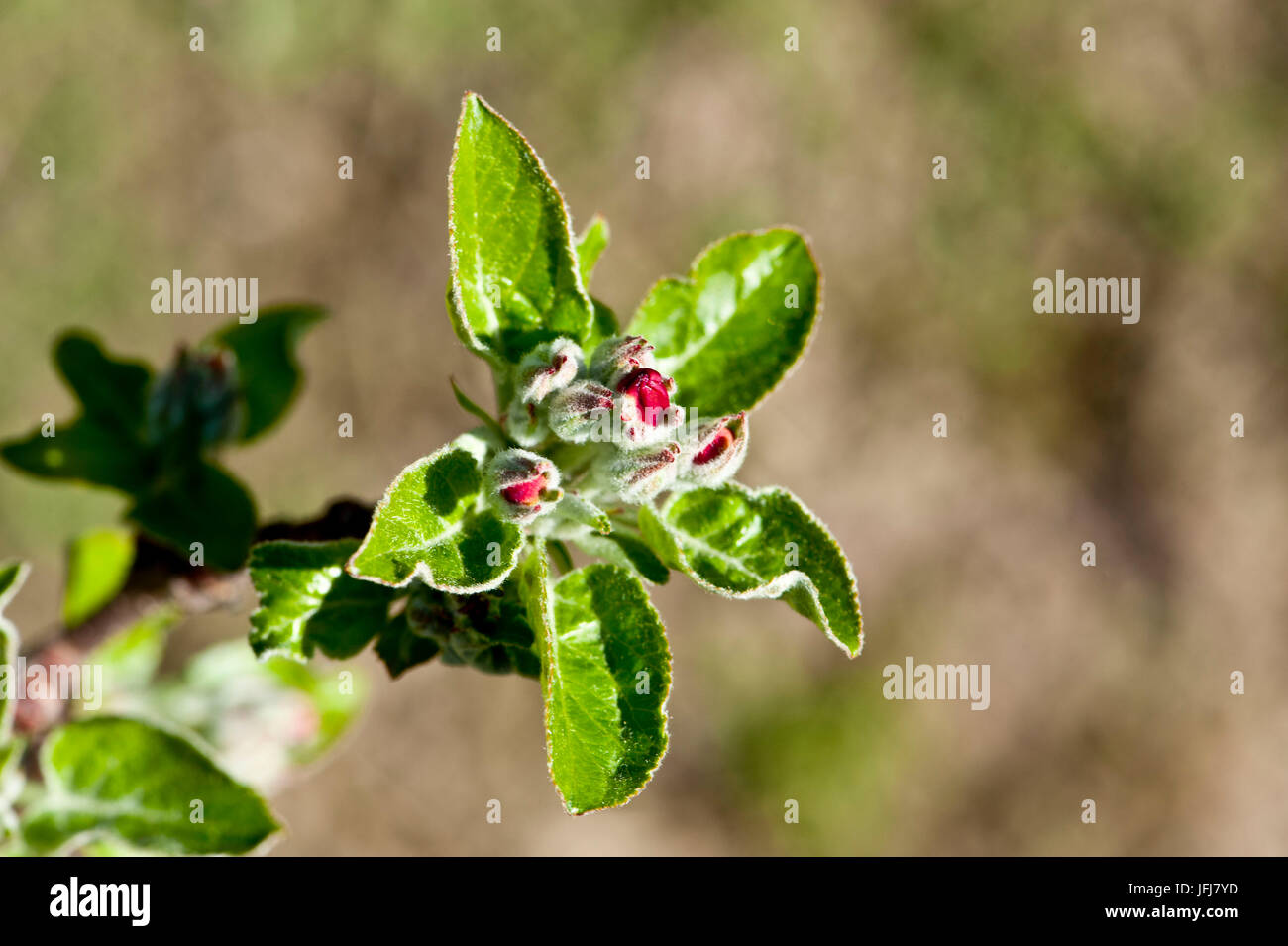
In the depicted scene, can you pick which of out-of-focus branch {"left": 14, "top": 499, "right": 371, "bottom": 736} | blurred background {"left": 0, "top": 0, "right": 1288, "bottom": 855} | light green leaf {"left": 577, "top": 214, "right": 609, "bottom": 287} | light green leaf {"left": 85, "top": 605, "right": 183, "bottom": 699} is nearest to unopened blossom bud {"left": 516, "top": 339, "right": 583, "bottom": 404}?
light green leaf {"left": 577, "top": 214, "right": 609, "bottom": 287}

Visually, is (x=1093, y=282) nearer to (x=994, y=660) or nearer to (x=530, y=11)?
(x=994, y=660)

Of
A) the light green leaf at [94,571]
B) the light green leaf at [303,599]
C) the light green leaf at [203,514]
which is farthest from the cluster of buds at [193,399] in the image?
the light green leaf at [303,599]

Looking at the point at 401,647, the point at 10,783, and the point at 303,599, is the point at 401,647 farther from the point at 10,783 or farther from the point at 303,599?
the point at 10,783

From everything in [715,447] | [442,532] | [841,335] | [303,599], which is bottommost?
[303,599]

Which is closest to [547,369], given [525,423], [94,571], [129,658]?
[525,423]

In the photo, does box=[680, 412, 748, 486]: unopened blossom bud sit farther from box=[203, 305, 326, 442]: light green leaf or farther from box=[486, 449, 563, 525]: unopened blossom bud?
box=[203, 305, 326, 442]: light green leaf

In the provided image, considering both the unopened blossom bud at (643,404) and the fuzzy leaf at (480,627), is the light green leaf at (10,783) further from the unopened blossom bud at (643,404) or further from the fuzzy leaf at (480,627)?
the unopened blossom bud at (643,404)
